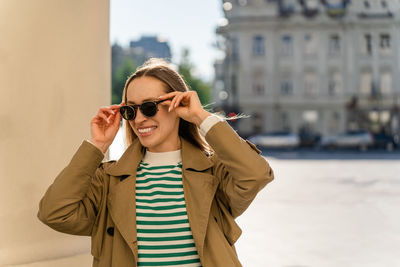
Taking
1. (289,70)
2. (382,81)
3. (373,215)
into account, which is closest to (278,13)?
(289,70)

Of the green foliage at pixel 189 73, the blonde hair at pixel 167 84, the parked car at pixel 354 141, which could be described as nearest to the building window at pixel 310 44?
the green foliage at pixel 189 73

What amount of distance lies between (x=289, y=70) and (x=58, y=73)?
130 ft

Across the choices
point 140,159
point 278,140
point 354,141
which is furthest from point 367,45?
point 140,159

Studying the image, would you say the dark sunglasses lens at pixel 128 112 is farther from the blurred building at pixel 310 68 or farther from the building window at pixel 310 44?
the building window at pixel 310 44

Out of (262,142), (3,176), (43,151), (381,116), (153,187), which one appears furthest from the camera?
(381,116)

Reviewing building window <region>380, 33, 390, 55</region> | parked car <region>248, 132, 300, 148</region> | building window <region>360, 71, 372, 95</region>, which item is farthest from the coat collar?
building window <region>380, 33, 390, 55</region>

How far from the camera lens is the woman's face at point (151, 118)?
80.3 inches

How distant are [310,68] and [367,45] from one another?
5.24 meters

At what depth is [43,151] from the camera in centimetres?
277

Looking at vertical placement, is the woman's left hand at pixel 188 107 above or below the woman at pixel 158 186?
above

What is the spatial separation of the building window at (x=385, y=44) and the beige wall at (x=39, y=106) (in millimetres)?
41926

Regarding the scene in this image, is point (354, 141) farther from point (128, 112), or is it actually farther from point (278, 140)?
point (128, 112)

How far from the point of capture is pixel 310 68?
4141 centimetres

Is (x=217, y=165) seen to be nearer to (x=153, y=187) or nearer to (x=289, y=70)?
(x=153, y=187)
